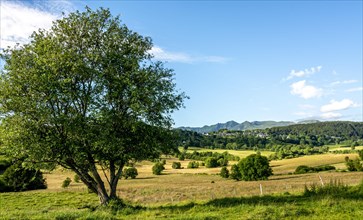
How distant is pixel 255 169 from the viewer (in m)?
97.8

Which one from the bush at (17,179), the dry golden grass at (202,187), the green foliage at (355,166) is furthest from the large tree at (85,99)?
the green foliage at (355,166)

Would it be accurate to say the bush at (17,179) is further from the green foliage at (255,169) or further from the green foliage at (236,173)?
the green foliage at (255,169)

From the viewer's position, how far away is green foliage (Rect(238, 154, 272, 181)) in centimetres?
9638

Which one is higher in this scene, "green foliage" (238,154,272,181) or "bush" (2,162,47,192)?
"bush" (2,162,47,192)

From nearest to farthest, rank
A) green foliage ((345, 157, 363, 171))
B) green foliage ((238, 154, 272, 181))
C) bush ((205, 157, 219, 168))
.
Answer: green foliage ((238, 154, 272, 181)) → green foliage ((345, 157, 363, 171)) → bush ((205, 157, 219, 168))

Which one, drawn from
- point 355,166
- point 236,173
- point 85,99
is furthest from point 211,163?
point 85,99

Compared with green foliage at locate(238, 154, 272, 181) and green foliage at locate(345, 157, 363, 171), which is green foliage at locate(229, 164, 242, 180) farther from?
green foliage at locate(345, 157, 363, 171)

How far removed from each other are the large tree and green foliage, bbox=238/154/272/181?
7286 centimetres

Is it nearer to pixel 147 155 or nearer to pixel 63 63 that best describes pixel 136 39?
pixel 63 63

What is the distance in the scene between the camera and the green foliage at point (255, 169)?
96375mm

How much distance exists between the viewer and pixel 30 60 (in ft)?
86.2

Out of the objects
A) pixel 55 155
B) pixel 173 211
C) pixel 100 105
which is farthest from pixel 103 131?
pixel 173 211

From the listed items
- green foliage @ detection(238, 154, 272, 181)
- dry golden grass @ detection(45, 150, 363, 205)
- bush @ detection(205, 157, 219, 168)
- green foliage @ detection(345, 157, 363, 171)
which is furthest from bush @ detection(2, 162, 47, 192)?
bush @ detection(205, 157, 219, 168)

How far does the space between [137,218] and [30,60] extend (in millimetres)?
15699
